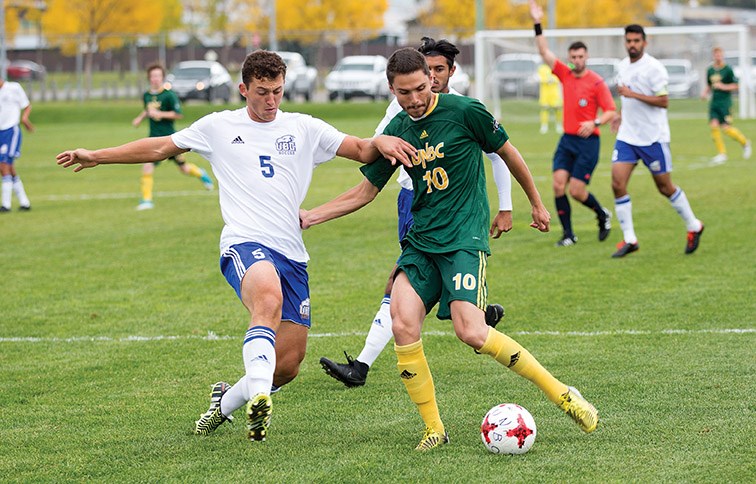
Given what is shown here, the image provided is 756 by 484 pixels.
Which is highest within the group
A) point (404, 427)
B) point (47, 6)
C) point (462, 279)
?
point (47, 6)

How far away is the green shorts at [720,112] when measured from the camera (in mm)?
24344

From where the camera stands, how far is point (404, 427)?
624 cm

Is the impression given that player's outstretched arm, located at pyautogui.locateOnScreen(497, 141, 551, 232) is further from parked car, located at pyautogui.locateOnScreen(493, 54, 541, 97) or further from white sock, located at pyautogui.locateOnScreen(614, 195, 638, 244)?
parked car, located at pyautogui.locateOnScreen(493, 54, 541, 97)

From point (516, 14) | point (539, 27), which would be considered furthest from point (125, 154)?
point (516, 14)

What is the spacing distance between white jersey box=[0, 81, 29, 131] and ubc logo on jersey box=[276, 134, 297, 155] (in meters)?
13.5

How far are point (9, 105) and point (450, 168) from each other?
14390mm

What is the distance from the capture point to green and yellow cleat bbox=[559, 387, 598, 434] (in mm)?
5816

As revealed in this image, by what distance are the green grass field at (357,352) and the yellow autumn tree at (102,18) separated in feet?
147

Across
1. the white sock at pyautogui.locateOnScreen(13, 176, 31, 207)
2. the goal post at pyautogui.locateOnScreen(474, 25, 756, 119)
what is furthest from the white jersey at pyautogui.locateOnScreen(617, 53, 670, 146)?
the goal post at pyautogui.locateOnScreen(474, 25, 756, 119)

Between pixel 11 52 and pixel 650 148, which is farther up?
pixel 11 52

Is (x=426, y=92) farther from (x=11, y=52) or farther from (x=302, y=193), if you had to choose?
(x=11, y=52)

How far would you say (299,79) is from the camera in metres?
47.4

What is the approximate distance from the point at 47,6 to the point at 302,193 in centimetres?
6516

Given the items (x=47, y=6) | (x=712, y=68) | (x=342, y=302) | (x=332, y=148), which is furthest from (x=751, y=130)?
(x=47, y=6)
